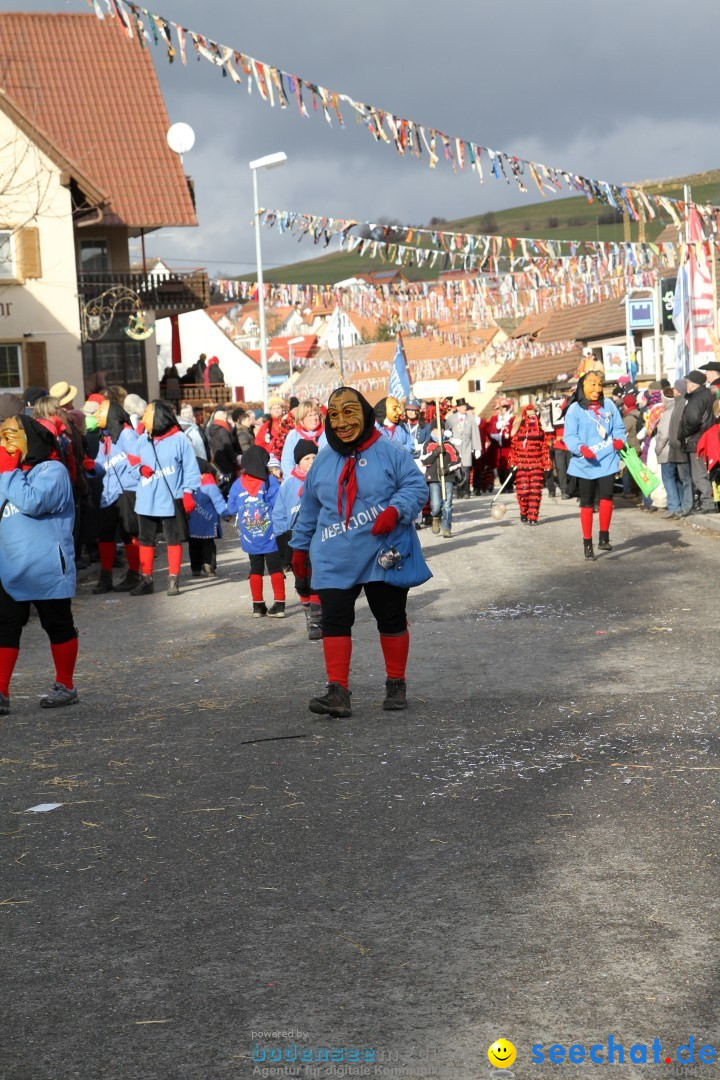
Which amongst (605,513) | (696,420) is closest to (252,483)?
(605,513)

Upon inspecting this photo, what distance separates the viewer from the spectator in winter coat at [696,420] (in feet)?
64.6

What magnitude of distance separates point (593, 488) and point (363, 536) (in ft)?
27.2

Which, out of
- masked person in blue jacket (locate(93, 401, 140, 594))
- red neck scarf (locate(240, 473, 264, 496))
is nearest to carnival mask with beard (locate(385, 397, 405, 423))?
masked person in blue jacket (locate(93, 401, 140, 594))

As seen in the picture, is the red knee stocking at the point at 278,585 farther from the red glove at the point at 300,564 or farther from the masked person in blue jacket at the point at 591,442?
the red glove at the point at 300,564

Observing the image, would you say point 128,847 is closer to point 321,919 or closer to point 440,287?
point 321,919

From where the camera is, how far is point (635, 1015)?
3895 mm

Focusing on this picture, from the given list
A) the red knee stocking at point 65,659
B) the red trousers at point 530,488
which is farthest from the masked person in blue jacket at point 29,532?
the red trousers at point 530,488

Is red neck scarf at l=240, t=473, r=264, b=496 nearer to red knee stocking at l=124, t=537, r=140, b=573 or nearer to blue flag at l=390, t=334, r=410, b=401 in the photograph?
red knee stocking at l=124, t=537, r=140, b=573

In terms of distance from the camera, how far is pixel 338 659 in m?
8.41

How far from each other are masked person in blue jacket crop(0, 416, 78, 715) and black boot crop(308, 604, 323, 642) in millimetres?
2954

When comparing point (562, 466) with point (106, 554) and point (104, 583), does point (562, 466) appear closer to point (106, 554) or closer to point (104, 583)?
point (106, 554)

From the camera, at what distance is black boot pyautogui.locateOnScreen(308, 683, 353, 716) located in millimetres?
8234

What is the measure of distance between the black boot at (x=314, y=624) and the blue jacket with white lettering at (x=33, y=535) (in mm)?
3012

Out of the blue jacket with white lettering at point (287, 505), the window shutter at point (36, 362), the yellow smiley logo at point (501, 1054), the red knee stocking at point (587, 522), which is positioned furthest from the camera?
the window shutter at point (36, 362)
